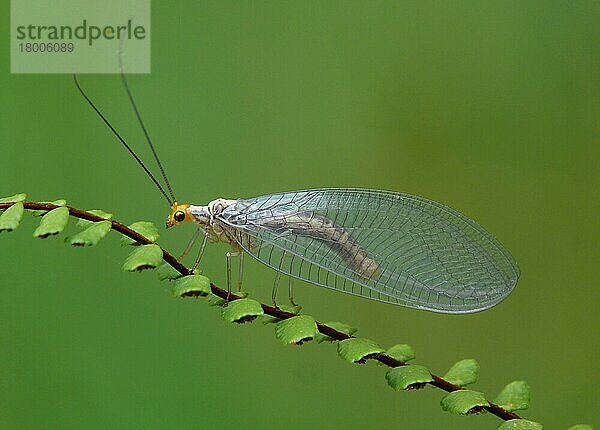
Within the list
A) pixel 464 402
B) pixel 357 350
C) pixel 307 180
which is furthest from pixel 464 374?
pixel 307 180

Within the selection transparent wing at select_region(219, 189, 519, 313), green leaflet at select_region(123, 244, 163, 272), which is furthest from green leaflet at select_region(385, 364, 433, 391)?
transparent wing at select_region(219, 189, 519, 313)

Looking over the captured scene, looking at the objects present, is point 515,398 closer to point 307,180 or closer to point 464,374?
point 464,374

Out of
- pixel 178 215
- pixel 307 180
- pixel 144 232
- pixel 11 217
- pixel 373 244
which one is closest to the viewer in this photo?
pixel 11 217

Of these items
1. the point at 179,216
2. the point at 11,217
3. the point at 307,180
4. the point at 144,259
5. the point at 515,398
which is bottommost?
the point at 515,398

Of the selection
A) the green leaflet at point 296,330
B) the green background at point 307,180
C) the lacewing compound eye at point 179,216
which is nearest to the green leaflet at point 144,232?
the green leaflet at point 296,330

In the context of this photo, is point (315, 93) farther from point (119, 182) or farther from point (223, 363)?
point (223, 363)

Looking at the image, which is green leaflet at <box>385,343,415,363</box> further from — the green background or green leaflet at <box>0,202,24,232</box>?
the green background
